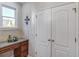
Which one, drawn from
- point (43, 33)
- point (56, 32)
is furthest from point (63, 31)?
point (43, 33)

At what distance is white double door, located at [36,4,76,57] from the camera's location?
2.55 meters

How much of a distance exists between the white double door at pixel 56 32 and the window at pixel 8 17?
3.70ft

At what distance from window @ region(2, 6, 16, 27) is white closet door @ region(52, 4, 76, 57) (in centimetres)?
178

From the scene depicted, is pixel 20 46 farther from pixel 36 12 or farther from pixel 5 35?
pixel 36 12

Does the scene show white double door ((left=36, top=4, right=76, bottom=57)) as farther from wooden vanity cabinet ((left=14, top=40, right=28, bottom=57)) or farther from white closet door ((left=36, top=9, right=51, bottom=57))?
wooden vanity cabinet ((left=14, top=40, right=28, bottom=57))

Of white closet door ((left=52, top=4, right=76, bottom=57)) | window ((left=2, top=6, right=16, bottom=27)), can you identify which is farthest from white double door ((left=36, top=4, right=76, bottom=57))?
window ((left=2, top=6, right=16, bottom=27))

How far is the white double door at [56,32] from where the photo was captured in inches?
101

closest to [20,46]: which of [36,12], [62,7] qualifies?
[36,12]

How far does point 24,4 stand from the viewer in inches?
165

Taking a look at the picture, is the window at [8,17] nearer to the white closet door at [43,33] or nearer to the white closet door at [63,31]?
the white closet door at [43,33]

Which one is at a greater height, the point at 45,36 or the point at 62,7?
the point at 62,7

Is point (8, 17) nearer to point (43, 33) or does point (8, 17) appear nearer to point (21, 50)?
point (21, 50)

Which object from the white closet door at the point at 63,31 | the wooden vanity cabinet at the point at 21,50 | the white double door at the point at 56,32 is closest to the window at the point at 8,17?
the wooden vanity cabinet at the point at 21,50

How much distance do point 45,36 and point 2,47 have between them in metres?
1.38
